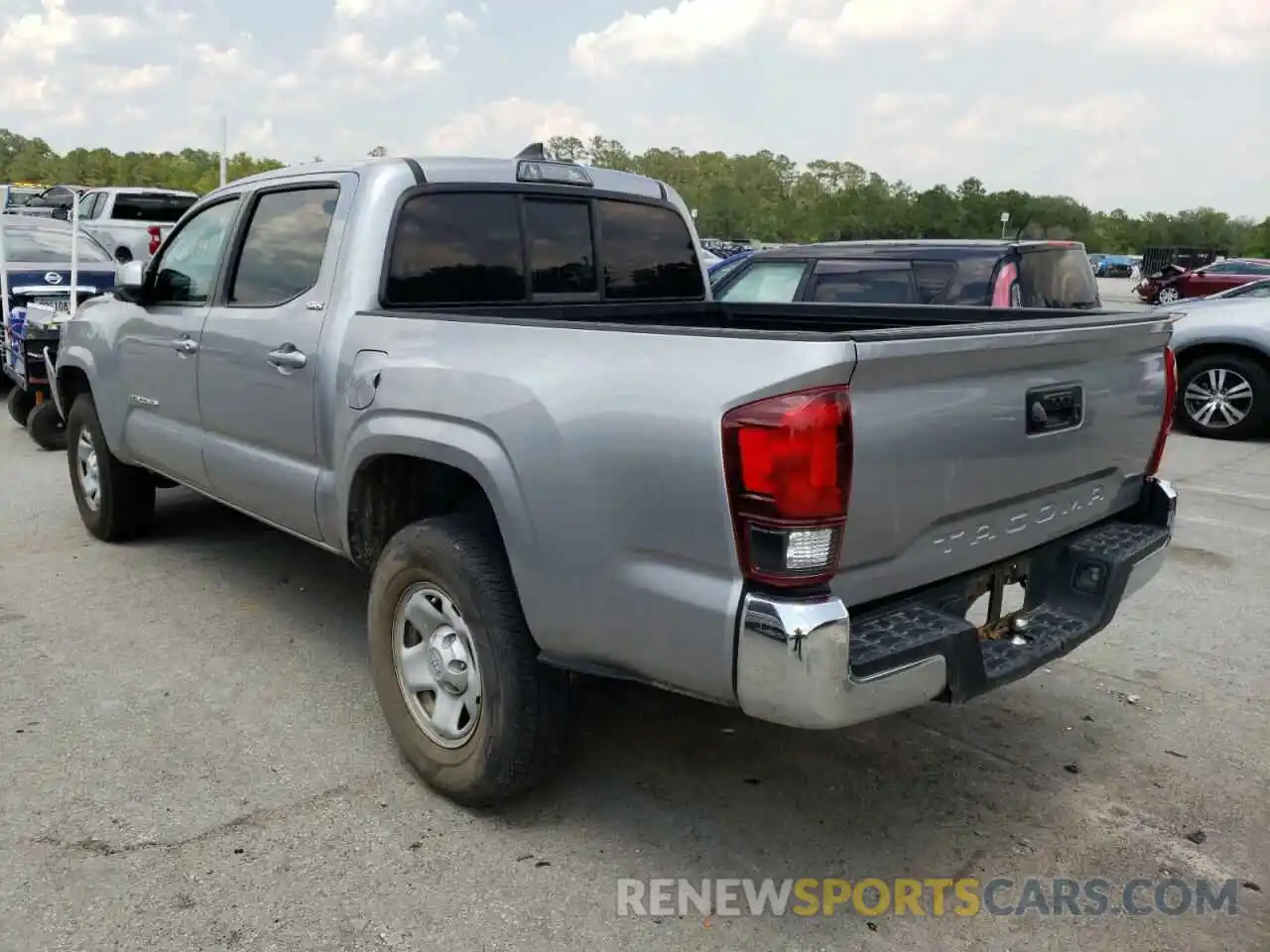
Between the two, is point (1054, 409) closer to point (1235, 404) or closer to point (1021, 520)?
point (1021, 520)

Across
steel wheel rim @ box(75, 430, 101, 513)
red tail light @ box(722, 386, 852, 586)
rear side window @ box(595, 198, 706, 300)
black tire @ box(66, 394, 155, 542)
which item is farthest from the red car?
red tail light @ box(722, 386, 852, 586)

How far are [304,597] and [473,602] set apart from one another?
7.84ft

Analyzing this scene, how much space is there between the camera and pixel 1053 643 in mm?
2998

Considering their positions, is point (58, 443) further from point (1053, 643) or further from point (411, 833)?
point (1053, 643)

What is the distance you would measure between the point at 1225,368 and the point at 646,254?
7.71 meters

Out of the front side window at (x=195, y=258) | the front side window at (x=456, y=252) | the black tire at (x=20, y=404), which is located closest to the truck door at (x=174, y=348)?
the front side window at (x=195, y=258)

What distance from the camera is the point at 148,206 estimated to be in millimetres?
17719

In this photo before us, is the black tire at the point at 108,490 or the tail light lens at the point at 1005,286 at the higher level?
the tail light lens at the point at 1005,286

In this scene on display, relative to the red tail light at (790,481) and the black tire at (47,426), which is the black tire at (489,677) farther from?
the black tire at (47,426)

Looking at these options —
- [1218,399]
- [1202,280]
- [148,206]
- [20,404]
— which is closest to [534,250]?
[20,404]

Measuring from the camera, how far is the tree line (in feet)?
257

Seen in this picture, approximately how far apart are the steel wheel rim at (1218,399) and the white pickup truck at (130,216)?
13730mm

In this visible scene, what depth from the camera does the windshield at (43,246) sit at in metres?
10.2

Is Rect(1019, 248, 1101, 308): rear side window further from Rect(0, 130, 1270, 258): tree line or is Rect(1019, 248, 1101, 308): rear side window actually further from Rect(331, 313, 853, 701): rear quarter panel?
Rect(0, 130, 1270, 258): tree line
